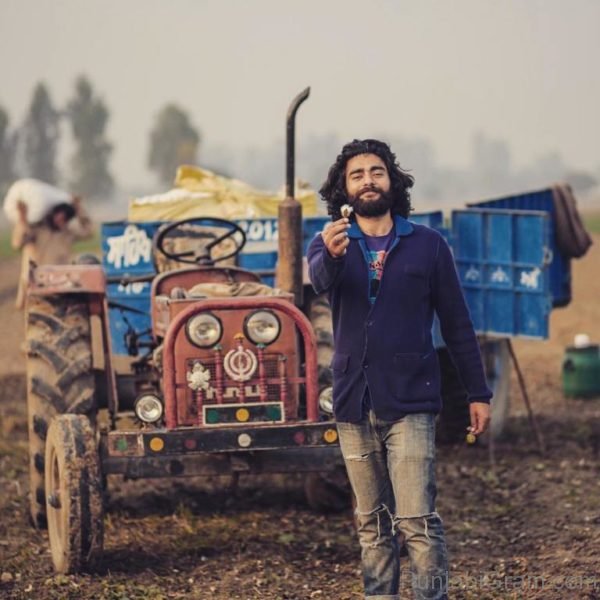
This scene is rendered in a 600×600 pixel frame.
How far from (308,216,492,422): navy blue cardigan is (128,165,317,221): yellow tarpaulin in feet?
20.0

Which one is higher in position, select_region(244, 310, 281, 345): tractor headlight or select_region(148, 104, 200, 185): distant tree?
select_region(148, 104, 200, 185): distant tree

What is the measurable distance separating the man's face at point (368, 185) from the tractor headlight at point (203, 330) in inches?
70.2

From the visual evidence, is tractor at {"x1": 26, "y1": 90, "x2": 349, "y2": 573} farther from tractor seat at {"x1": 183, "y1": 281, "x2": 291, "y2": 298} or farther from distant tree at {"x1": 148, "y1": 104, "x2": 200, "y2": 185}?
distant tree at {"x1": 148, "y1": 104, "x2": 200, "y2": 185}

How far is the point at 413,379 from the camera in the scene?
205 inches

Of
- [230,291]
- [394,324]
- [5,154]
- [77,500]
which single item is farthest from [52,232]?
[5,154]

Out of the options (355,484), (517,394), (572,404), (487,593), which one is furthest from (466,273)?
(355,484)

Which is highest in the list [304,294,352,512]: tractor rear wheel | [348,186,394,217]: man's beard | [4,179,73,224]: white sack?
[4,179,73,224]: white sack

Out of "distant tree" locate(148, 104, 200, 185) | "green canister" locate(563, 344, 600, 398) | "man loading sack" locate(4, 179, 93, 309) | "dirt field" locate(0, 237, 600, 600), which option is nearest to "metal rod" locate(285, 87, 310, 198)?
"dirt field" locate(0, 237, 600, 600)

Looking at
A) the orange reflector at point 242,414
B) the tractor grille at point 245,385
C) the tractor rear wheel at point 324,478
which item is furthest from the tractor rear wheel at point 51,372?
the tractor rear wheel at point 324,478

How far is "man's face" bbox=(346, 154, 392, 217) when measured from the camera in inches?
206

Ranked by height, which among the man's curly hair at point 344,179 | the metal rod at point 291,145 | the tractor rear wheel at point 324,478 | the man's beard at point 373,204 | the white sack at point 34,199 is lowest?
the tractor rear wheel at point 324,478

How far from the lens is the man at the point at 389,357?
516cm

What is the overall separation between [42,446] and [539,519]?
2.66 m

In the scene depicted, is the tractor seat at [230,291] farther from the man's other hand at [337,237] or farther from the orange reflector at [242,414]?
the man's other hand at [337,237]
